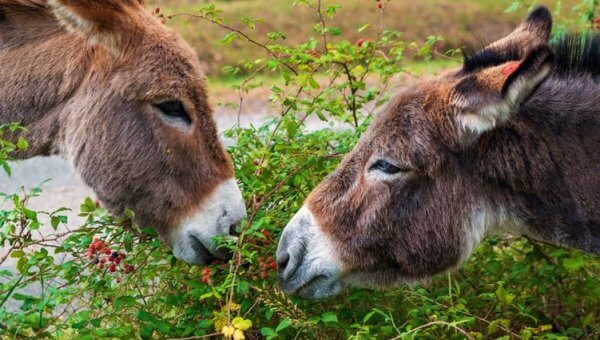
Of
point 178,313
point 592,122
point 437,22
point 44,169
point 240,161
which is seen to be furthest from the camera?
point 437,22

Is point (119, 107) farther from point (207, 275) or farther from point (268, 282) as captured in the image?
point (268, 282)

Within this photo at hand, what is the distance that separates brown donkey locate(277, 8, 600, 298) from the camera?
3859 millimetres

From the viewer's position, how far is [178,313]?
14.4ft

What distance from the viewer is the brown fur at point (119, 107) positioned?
14.4 feet

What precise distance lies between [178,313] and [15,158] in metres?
1.19

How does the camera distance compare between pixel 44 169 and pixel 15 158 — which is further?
pixel 44 169

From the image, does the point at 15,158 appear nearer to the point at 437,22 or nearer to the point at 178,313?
the point at 178,313

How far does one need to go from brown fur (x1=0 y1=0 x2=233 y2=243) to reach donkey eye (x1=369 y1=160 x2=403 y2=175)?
0.83 metres

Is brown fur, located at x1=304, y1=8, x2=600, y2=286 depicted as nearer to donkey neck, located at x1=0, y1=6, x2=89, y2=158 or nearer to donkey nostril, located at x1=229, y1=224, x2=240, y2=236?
donkey nostril, located at x1=229, y1=224, x2=240, y2=236

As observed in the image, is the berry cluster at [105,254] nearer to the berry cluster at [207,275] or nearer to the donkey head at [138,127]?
the donkey head at [138,127]

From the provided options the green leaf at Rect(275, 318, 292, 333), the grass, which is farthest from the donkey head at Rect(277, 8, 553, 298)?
the grass

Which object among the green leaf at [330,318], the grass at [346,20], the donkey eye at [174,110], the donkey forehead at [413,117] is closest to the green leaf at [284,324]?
the green leaf at [330,318]

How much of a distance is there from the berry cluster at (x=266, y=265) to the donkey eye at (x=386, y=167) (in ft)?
2.19

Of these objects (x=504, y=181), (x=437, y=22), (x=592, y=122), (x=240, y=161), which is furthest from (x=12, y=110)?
(x=437, y=22)
